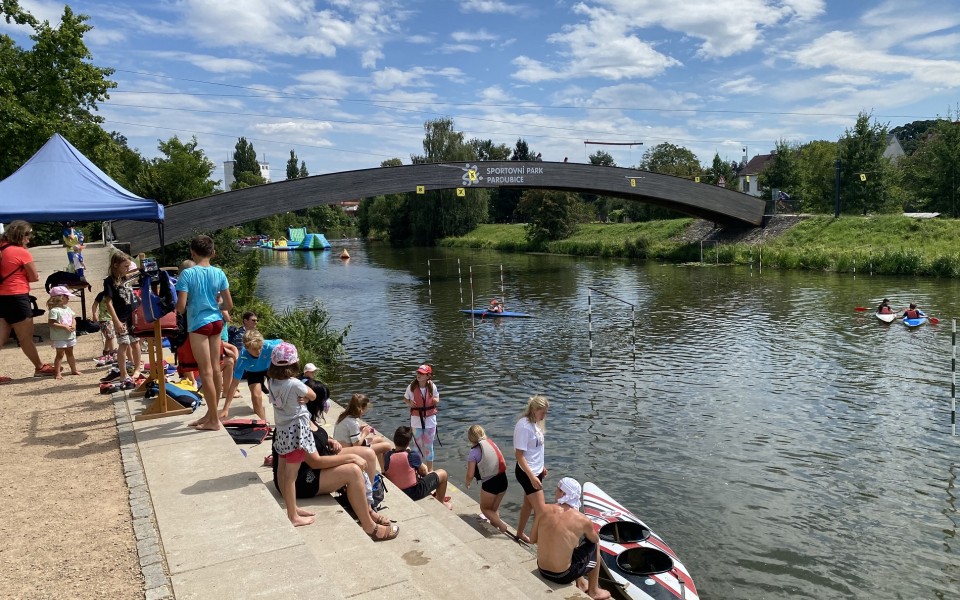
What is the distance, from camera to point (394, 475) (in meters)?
8.27

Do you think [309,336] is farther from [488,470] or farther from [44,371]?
[488,470]

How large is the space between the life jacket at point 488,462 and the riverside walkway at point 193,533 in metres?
0.64

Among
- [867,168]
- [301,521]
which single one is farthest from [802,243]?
[301,521]

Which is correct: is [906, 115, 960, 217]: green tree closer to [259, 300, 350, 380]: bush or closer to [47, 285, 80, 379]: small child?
[259, 300, 350, 380]: bush

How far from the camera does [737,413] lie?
45.3ft

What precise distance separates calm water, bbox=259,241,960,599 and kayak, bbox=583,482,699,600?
0.75 meters

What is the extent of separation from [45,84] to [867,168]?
1987 inches

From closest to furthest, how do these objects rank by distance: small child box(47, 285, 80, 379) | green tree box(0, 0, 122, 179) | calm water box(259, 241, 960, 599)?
calm water box(259, 241, 960, 599)
small child box(47, 285, 80, 379)
green tree box(0, 0, 122, 179)

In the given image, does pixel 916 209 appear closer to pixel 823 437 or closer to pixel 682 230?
pixel 682 230

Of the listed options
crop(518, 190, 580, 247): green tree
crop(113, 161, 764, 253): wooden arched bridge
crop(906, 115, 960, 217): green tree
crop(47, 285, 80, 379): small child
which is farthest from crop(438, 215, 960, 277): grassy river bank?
crop(47, 285, 80, 379): small child

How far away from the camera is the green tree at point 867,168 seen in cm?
4825

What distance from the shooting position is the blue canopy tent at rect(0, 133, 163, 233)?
9.51 m

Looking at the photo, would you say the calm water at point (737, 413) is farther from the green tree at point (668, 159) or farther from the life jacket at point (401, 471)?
the green tree at point (668, 159)

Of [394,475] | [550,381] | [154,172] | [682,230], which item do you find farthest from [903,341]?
[154,172]
